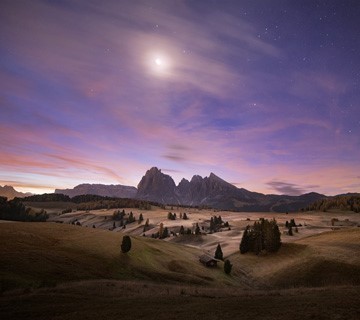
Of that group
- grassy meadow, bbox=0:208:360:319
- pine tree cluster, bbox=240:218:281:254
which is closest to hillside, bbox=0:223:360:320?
grassy meadow, bbox=0:208:360:319

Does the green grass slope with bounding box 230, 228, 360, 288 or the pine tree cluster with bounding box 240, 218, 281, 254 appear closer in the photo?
the green grass slope with bounding box 230, 228, 360, 288

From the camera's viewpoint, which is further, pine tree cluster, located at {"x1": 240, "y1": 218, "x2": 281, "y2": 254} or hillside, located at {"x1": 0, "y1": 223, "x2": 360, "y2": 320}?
pine tree cluster, located at {"x1": 240, "y1": 218, "x2": 281, "y2": 254}

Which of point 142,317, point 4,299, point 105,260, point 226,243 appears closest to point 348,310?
point 142,317

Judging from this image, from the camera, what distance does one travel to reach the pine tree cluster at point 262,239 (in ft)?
281

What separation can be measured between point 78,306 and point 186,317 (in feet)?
31.0

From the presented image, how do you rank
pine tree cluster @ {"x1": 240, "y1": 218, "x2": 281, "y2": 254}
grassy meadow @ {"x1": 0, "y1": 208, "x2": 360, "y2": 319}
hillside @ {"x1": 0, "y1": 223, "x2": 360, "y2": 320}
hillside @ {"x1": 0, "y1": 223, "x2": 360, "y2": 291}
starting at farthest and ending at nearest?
pine tree cluster @ {"x1": 240, "y1": 218, "x2": 281, "y2": 254}, hillside @ {"x1": 0, "y1": 223, "x2": 360, "y2": 291}, grassy meadow @ {"x1": 0, "y1": 208, "x2": 360, "y2": 319}, hillside @ {"x1": 0, "y1": 223, "x2": 360, "y2": 320}

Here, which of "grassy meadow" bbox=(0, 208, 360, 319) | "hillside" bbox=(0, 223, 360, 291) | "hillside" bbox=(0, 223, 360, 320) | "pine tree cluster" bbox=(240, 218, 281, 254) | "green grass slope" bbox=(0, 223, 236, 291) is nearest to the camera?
"hillside" bbox=(0, 223, 360, 320)

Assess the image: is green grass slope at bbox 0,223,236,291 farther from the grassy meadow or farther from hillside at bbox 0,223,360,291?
the grassy meadow

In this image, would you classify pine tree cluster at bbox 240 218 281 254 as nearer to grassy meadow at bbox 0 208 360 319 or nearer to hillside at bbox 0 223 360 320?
grassy meadow at bbox 0 208 360 319

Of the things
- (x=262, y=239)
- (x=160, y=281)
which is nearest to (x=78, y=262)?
(x=160, y=281)

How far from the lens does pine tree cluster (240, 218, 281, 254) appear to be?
85.7 m

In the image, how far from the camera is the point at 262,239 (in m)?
91.0

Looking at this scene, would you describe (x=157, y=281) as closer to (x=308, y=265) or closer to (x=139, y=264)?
(x=139, y=264)

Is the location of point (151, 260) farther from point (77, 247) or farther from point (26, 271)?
point (26, 271)
